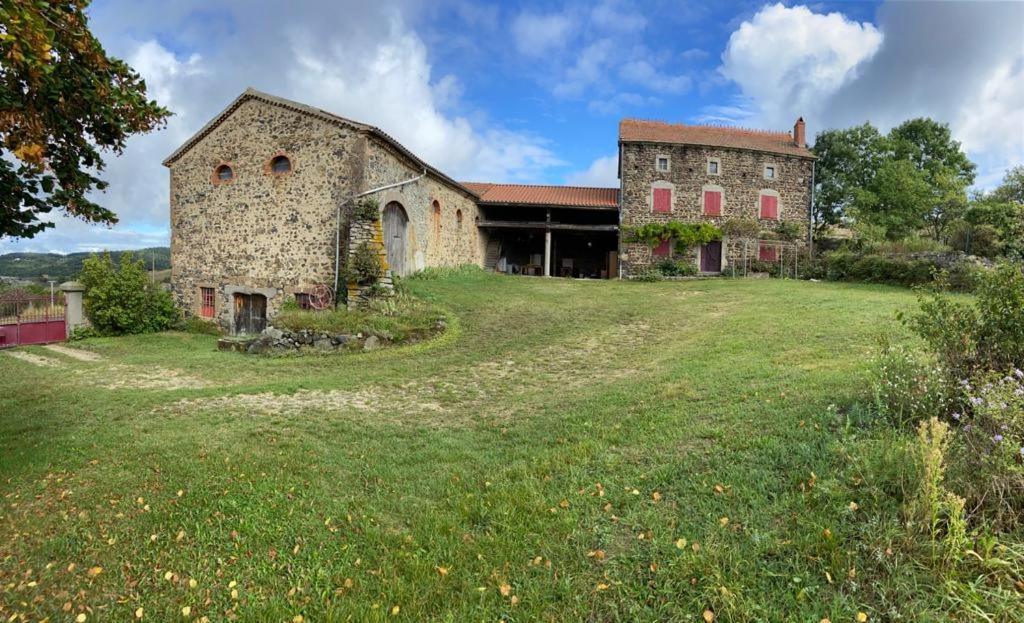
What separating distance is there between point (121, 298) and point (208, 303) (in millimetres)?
2430

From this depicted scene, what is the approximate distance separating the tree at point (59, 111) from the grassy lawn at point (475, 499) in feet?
9.04

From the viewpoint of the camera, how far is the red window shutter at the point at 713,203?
80.9 feet

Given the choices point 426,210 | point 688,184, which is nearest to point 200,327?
point 426,210

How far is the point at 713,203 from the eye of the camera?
81.0 feet

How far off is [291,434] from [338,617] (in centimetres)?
351

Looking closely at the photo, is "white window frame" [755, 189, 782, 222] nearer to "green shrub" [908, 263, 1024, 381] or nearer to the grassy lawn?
the grassy lawn

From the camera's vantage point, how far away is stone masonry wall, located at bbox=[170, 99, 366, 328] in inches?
586

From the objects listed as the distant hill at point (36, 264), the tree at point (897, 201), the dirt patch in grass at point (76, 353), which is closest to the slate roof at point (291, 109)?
the dirt patch in grass at point (76, 353)

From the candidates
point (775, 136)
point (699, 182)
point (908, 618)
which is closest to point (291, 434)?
point (908, 618)

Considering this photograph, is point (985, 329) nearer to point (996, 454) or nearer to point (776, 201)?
point (996, 454)

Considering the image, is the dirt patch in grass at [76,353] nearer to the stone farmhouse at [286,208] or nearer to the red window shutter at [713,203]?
the stone farmhouse at [286,208]

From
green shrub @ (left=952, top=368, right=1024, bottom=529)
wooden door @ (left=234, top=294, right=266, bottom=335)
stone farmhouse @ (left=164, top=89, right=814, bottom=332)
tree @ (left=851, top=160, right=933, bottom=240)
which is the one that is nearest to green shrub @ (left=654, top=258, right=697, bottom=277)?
stone farmhouse @ (left=164, top=89, right=814, bottom=332)

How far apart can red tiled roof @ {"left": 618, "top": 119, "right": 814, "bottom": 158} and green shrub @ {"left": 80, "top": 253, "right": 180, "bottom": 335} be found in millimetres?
21031

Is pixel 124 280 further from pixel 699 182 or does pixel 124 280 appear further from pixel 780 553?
pixel 699 182
